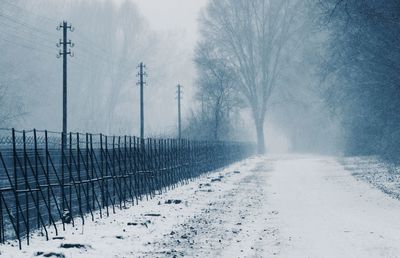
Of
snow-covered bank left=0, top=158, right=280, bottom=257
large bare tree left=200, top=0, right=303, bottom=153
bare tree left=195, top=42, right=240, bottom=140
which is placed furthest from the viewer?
large bare tree left=200, top=0, right=303, bottom=153

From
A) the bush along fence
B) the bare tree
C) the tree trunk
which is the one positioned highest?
the bare tree

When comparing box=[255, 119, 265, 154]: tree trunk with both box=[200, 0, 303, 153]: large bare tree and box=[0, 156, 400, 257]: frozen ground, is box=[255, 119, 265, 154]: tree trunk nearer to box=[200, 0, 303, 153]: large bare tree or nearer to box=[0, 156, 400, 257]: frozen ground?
box=[200, 0, 303, 153]: large bare tree

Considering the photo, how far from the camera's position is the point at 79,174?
49.4 feet

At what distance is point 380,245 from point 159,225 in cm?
501

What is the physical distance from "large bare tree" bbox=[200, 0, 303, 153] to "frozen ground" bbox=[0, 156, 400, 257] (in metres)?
37.2

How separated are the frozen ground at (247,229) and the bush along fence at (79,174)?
78 centimetres

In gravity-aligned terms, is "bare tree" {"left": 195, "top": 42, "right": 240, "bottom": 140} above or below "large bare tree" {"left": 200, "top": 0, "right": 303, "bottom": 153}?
below

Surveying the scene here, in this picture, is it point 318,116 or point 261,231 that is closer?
point 261,231

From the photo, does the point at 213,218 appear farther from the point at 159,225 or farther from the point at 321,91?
the point at 321,91

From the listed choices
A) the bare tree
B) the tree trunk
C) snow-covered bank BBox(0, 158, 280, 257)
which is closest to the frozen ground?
snow-covered bank BBox(0, 158, 280, 257)

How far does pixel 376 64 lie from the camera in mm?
26531

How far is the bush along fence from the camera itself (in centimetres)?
1273

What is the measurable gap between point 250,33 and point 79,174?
44.2 m

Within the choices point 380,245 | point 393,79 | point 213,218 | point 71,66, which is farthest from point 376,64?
point 71,66
